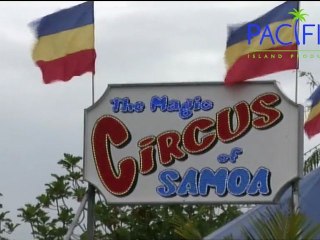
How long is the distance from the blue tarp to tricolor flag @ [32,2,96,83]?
342cm

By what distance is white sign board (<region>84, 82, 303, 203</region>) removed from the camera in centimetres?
1315

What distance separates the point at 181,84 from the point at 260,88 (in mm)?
1224

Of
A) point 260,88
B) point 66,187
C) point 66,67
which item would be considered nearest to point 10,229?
point 66,187

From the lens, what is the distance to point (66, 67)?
1406cm

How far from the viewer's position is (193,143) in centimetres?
1343

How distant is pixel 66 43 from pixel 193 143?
269cm

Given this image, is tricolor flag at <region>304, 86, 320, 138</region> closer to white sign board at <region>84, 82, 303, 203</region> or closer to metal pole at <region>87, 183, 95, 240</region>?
white sign board at <region>84, 82, 303, 203</region>

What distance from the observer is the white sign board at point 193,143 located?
13.1 meters

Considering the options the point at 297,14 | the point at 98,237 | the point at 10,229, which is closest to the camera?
the point at 297,14

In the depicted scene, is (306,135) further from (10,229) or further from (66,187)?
(10,229)

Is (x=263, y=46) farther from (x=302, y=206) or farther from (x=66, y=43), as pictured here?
(x=66, y=43)

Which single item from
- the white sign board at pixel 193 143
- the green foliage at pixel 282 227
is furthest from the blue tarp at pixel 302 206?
the green foliage at pixel 282 227

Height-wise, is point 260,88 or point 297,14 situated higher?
point 297,14

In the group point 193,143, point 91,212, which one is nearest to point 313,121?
point 193,143
